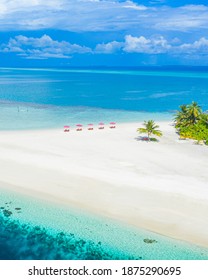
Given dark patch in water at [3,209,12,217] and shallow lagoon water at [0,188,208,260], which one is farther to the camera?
dark patch in water at [3,209,12,217]

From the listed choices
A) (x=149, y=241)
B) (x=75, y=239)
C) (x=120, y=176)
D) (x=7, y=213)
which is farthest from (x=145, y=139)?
(x=75, y=239)

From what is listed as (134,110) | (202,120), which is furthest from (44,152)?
(134,110)

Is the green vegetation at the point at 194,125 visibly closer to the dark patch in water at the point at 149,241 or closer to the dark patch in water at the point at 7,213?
the dark patch in water at the point at 149,241

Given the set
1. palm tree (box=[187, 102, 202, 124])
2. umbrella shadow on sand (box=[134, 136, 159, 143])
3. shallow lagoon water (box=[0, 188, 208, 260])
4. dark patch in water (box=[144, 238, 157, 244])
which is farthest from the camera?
palm tree (box=[187, 102, 202, 124])

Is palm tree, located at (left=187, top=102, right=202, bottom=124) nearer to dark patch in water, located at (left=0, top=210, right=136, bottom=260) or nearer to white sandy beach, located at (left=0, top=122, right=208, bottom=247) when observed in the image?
white sandy beach, located at (left=0, top=122, right=208, bottom=247)

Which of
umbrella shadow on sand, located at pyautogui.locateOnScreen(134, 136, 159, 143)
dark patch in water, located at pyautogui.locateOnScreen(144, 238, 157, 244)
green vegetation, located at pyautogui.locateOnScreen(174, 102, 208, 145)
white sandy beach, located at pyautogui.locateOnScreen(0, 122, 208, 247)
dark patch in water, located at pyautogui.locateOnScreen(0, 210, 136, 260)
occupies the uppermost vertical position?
green vegetation, located at pyautogui.locateOnScreen(174, 102, 208, 145)

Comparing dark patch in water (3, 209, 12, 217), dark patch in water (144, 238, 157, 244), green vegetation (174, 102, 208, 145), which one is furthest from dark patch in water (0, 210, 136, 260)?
green vegetation (174, 102, 208, 145)

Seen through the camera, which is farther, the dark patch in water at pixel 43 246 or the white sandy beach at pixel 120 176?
the white sandy beach at pixel 120 176

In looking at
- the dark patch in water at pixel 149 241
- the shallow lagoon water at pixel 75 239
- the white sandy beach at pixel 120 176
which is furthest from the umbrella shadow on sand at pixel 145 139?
the dark patch in water at pixel 149 241
